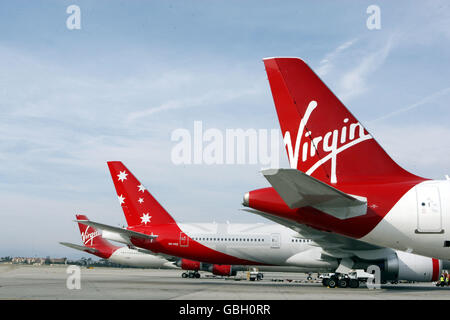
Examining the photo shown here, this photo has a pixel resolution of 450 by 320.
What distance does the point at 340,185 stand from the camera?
12367 mm

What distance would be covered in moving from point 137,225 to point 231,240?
7.64 m

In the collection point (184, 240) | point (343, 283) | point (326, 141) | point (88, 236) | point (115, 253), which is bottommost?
point (115, 253)

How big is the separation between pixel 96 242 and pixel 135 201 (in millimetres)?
16007

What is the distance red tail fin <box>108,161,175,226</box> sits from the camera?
32812 millimetres

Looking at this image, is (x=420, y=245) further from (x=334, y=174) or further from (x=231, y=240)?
(x=231, y=240)

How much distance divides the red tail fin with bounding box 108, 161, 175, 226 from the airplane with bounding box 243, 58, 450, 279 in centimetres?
2139

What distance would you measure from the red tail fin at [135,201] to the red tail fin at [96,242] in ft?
43.3

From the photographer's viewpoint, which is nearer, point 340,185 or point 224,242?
point 340,185

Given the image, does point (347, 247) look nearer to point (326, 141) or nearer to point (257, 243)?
point (257, 243)

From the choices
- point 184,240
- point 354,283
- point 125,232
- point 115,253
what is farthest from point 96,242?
point 354,283

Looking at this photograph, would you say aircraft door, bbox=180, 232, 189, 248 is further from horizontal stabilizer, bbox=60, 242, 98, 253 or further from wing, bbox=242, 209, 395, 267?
horizontal stabilizer, bbox=60, 242, 98, 253

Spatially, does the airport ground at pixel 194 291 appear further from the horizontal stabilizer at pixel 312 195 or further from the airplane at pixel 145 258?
the airplane at pixel 145 258

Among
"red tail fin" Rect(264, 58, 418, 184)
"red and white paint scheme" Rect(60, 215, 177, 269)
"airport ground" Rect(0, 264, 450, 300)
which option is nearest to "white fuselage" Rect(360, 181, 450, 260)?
"red tail fin" Rect(264, 58, 418, 184)
